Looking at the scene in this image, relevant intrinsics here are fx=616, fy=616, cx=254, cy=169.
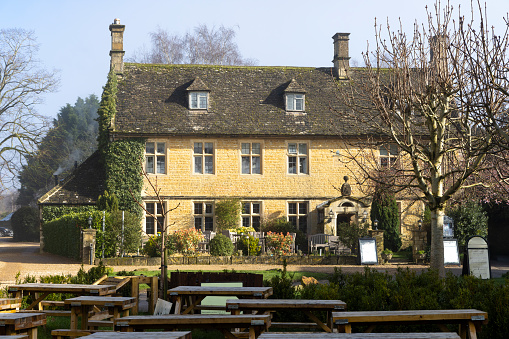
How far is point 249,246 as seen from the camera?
23.6 meters

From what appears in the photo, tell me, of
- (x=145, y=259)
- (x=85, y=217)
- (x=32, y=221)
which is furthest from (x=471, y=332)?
(x=32, y=221)

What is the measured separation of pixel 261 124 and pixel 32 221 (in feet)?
78.1

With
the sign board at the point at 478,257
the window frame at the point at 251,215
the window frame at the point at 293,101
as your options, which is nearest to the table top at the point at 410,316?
the sign board at the point at 478,257

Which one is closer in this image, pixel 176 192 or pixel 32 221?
pixel 176 192

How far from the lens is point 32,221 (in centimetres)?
4391

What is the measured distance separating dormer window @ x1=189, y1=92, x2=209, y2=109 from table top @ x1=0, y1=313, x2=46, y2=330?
21.3m

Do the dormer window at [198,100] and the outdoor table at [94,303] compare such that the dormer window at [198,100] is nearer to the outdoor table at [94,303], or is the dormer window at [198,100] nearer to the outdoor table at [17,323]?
the outdoor table at [94,303]

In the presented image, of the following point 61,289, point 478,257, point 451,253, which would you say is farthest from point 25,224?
point 61,289

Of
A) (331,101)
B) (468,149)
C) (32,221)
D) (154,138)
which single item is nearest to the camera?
(468,149)

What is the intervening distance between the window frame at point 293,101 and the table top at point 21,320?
72.5 ft

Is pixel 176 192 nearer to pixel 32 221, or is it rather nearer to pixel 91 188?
pixel 91 188

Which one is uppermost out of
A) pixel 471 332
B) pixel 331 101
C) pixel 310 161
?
pixel 331 101

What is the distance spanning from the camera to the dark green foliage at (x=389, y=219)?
2723cm

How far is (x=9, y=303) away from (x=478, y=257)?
476 inches
